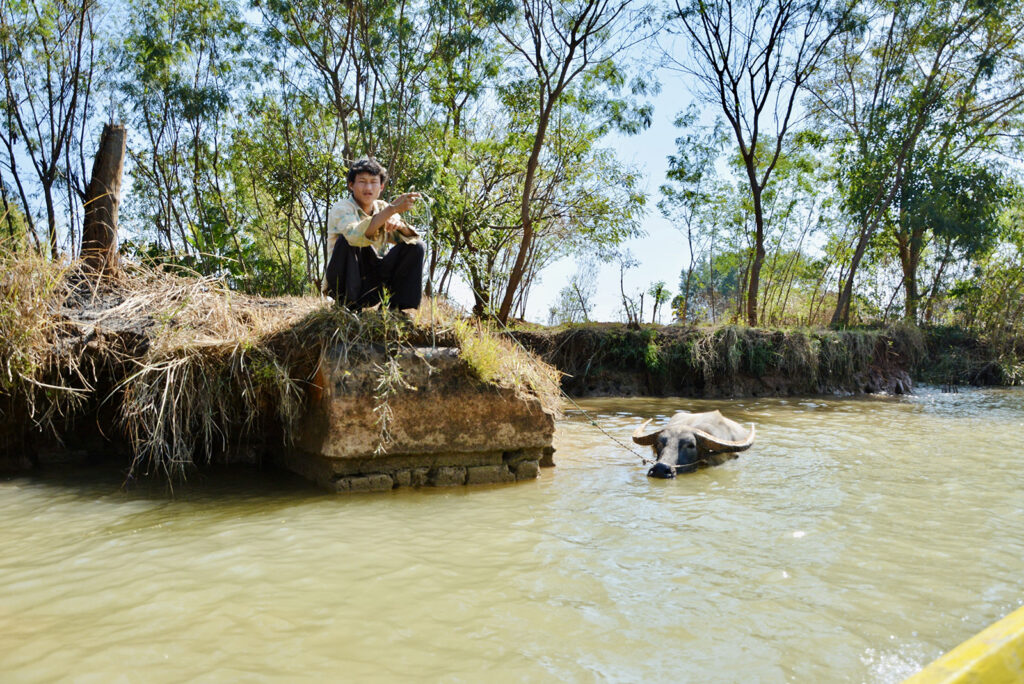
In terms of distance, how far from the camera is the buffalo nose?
5297 mm

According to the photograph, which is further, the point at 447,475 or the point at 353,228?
the point at 447,475

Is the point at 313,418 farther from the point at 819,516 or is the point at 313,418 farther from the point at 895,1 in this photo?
the point at 895,1

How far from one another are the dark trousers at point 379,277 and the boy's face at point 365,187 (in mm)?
414

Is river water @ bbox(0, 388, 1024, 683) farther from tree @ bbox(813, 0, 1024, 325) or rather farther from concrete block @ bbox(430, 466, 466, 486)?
tree @ bbox(813, 0, 1024, 325)

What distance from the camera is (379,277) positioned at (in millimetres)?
5359

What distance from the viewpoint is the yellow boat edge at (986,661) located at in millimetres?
1175

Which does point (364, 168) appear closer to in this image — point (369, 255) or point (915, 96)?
point (369, 255)

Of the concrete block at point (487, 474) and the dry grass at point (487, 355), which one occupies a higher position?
the dry grass at point (487, 355)

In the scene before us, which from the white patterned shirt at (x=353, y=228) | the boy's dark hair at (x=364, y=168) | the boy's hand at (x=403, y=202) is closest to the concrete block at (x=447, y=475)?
the white patterned shirt at (x=353, y=228)

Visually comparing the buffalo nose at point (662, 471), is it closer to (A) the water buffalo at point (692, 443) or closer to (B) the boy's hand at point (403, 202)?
(A) the water buffalo at point (692, 443)

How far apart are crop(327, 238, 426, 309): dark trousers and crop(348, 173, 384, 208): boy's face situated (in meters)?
0.41

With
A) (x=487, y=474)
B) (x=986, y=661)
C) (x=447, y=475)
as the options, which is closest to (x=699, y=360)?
(x=487, y=474)

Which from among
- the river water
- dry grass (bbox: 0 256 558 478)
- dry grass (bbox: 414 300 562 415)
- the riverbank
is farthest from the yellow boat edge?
the riverbank

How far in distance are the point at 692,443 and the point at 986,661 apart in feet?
15.2
